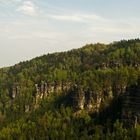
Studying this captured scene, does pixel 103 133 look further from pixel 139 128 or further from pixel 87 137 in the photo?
pixel 139 128

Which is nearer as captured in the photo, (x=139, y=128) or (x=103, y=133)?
(x=139, y=128)

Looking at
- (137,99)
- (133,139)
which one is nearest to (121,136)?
(133,139)

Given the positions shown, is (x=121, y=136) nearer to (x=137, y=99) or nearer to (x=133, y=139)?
(x=133, y=139)

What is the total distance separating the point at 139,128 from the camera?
18625 cm

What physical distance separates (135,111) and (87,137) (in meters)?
20.3

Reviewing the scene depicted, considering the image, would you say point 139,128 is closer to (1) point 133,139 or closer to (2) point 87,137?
(1) point 133,139

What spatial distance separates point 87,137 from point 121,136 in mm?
15987

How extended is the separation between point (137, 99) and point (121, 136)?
17686 mm

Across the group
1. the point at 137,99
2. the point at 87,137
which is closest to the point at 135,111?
the point at 137,99

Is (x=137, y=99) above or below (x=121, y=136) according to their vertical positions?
above

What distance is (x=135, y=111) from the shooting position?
196 metres

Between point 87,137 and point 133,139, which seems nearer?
point 133,139

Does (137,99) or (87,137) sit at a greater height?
(137,99)

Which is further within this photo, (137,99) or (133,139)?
(137,99)
